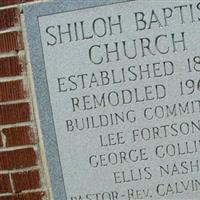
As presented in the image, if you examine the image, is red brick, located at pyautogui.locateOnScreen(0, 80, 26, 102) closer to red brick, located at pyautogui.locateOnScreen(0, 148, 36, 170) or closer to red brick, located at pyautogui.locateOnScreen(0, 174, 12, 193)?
red brick, located at pyautogui.locateOnScreen(0, 148, 36, 170)

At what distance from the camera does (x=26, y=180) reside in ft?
9.16

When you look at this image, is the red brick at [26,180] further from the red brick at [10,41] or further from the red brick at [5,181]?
the red brick at [10,41]

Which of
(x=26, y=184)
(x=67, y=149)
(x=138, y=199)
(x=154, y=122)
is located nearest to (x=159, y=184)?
(x=138, y=199)

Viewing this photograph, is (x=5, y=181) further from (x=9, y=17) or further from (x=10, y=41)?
(x=9, y=17)

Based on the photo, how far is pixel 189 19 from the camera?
2580mm

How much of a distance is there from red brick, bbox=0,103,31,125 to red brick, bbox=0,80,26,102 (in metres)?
0.05

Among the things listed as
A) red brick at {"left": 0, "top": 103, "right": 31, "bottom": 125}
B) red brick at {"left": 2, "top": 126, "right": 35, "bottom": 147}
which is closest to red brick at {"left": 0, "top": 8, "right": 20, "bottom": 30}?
red brick at {"left": 0, "top": 103, "right": 31, "bottom": 125}

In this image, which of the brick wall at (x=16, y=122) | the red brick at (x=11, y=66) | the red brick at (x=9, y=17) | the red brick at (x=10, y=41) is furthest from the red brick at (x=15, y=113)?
the red brick at (x=9, y=17)

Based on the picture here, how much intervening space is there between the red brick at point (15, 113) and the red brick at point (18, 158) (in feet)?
0.54

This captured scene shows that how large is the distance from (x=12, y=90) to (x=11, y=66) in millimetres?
120

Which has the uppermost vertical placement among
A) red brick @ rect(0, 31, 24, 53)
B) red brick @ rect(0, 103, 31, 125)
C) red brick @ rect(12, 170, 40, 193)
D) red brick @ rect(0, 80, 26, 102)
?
red brick @ rect(0, 31, 24, 53)

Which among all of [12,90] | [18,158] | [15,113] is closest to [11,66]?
[12,90]

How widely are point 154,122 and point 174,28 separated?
478 mm

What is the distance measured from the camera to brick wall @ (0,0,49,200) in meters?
2.64
